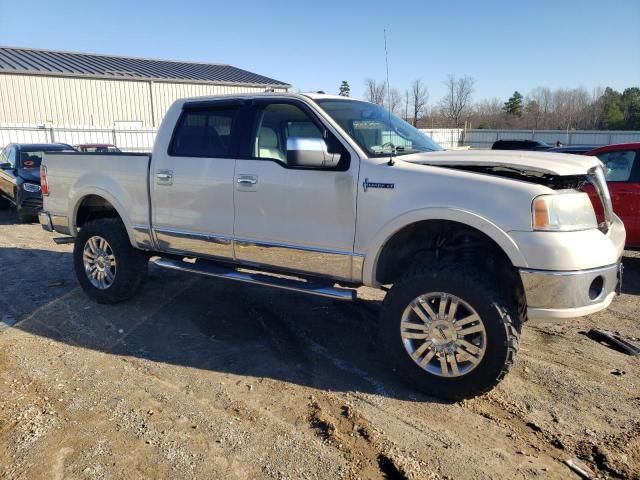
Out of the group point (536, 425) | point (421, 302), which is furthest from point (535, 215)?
point (536, 425)

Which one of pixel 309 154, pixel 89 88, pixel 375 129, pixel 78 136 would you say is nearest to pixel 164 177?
pixel 309 154

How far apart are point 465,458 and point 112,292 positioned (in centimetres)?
410

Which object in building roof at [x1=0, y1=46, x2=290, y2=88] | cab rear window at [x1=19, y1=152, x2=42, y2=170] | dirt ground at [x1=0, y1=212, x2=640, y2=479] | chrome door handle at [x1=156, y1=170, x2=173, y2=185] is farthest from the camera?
building roof at [x1=0, y1=46, x2=290, y2=88]

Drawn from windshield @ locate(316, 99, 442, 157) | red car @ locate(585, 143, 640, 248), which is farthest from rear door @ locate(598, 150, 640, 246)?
windshield @ locate(316, 99, 442, 157)

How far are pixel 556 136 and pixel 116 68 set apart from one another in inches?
1124

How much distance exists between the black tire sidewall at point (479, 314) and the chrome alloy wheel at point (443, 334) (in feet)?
0.12

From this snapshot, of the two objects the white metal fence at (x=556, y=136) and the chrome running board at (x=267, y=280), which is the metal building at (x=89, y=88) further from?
the chrome running board at (x=267, y=280)

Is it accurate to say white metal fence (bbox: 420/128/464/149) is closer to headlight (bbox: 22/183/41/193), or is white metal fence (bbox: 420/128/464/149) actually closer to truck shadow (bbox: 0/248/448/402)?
headlight (bbox: 22/183/41/193)

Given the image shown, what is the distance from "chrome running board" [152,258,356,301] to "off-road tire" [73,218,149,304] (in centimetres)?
45

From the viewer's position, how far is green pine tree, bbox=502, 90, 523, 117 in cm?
6385

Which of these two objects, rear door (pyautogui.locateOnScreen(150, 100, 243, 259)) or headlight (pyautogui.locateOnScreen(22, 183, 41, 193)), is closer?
rear door (pyautogui.locateOnScreen(150, 100, 243, 259))

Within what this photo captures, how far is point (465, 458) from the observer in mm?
2936

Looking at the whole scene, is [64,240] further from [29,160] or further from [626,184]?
[626,184]

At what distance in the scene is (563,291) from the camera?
3.24 metres
